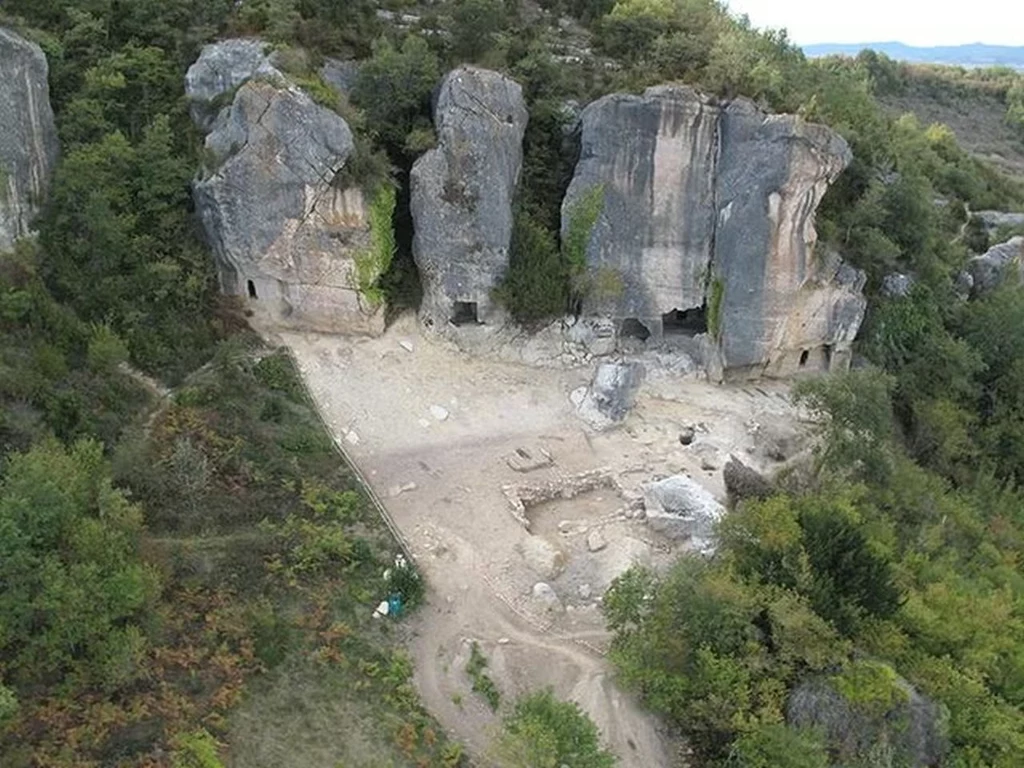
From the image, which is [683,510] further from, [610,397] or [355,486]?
[355,486]

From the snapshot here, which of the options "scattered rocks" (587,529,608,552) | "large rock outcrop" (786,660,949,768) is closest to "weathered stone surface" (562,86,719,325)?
"scattered rocks" (587,529,608,552)

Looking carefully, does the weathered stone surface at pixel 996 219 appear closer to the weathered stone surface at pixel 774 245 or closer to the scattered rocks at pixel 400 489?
the weathered stone surface at pixel 774 245

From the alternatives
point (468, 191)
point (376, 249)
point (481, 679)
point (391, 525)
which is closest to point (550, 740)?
point (481, 679)

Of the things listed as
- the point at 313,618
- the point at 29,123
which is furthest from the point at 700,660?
the point at 29,123

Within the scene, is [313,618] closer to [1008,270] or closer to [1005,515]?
[1005,515]

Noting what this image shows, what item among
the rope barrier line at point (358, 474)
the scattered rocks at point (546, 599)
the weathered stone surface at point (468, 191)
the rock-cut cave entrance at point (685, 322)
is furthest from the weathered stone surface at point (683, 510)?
the weathered stone surface at point (468, 191)
